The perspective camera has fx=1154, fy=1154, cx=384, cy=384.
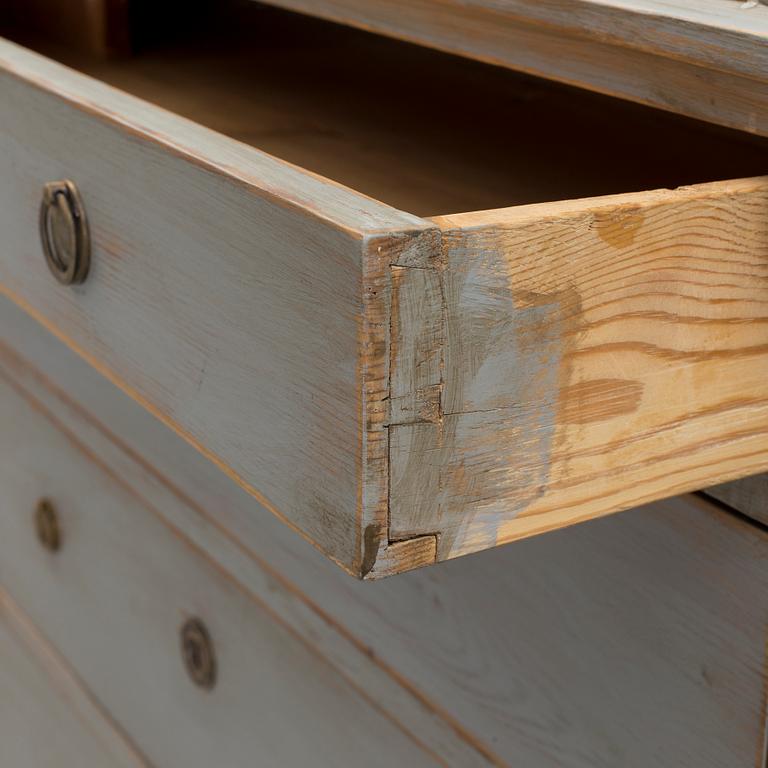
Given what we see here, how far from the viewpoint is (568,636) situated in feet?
1.57

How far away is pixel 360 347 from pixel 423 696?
1.15ft

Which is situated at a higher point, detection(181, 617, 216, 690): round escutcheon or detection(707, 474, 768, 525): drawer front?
detection(707, 474, 768, 525): drawer front

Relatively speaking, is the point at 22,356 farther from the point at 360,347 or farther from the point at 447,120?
the point at 360,347

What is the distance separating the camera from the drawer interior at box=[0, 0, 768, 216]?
1.50 ft

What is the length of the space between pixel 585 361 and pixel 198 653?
567mm

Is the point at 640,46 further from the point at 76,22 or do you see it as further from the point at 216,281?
the point at 76,22

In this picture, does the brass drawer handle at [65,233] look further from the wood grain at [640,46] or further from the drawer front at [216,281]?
the wood grain at [640,46]

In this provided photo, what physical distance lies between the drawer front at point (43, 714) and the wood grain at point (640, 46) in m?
0.73

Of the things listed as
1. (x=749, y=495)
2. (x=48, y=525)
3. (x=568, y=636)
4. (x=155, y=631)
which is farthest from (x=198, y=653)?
(x=749, y=495)

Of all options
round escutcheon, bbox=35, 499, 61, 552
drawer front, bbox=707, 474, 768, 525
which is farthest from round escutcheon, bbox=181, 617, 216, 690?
drawer front, bbox=707, 474, 768, 525

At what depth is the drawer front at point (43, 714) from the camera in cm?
101

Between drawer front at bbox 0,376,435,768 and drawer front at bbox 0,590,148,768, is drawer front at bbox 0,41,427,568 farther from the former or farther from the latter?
drawer front at bbox 0,590,148,768

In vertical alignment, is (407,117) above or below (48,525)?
above

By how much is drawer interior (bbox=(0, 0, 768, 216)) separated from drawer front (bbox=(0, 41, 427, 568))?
10 cm
